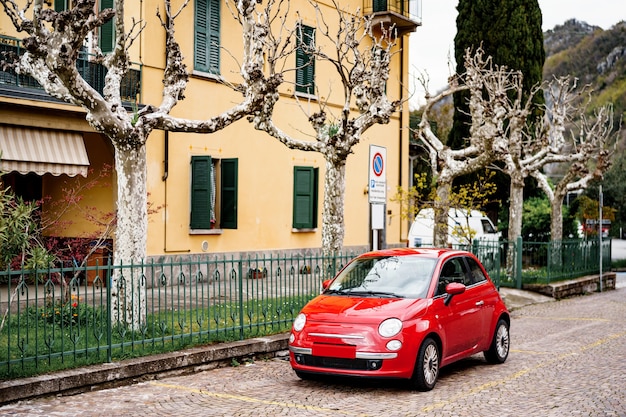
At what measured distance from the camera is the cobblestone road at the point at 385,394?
8.65 meters

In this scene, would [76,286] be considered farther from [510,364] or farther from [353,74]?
[353,74]

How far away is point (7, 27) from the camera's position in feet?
58.5

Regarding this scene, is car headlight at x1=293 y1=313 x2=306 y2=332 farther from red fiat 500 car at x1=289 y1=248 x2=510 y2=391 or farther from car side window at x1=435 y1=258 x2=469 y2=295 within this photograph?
car side window at x1=435 y1=258 x2=469 y2=295

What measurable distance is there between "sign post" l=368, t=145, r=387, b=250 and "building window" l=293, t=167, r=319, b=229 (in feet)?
28.9

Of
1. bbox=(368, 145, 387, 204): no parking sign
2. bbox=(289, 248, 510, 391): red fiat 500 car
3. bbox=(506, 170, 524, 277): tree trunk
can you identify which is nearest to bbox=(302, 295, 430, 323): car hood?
bbox=(289, 248, 510, 391): red fiat 500 car

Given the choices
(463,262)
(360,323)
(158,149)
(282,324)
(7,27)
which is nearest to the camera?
(360,323)

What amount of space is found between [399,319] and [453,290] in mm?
1159

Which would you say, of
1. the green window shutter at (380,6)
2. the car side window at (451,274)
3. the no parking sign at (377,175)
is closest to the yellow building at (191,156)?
the green window shutter at (380,6)

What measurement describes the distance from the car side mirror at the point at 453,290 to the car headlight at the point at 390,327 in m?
1.07

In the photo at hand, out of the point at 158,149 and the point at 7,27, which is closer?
the point at 7,27

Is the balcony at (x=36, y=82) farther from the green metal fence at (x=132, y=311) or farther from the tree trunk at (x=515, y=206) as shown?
the tree trunk at (x=515, y=206)

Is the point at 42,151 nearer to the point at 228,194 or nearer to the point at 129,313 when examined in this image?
the point at 228,194

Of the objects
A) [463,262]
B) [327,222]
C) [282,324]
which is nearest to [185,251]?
[327,222]

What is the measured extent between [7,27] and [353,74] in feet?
25.7
